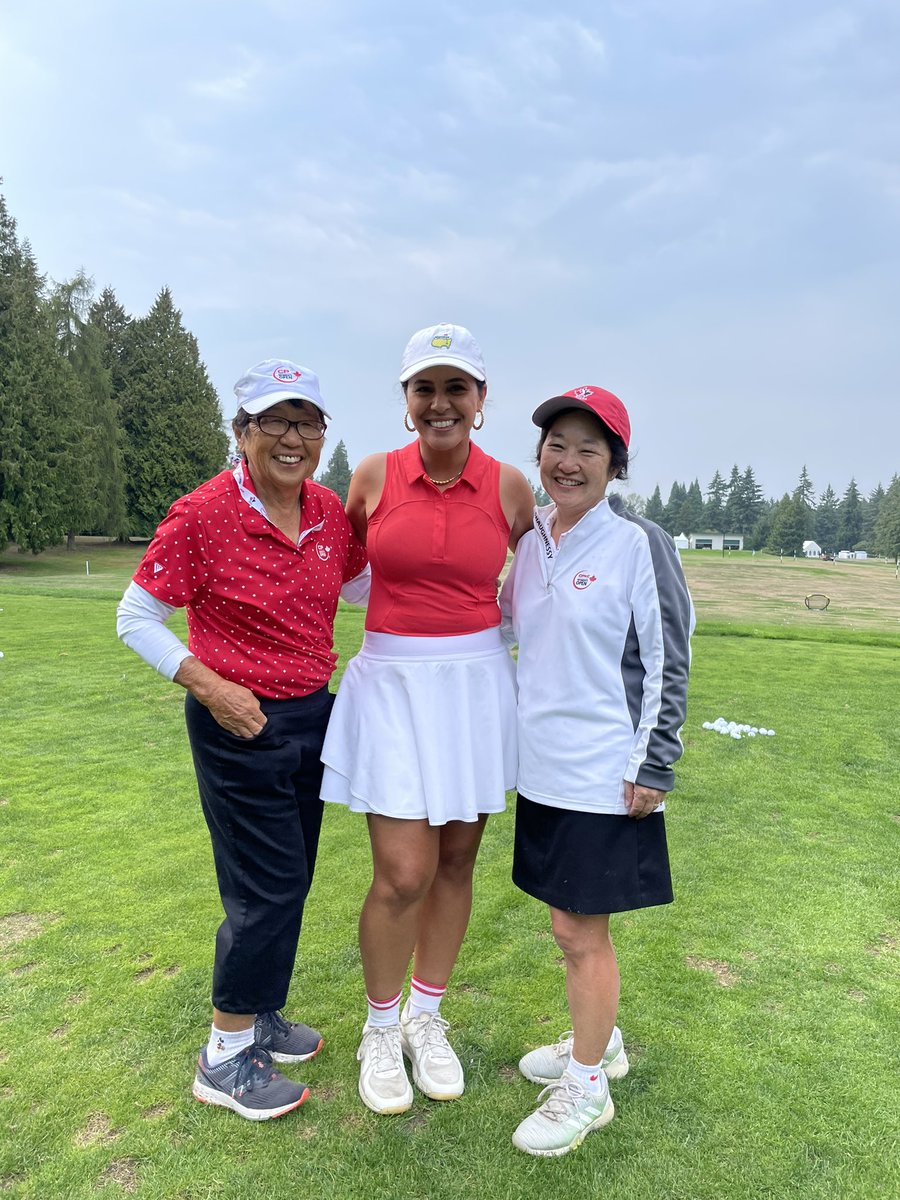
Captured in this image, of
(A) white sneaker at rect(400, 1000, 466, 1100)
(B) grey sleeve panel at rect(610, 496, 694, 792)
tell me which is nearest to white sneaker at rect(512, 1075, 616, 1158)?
(A) white sneaker at rect(400, 1000, 466, 1100)

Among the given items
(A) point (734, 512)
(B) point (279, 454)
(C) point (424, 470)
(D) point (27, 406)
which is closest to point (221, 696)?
Result: (B) point (279, 454)

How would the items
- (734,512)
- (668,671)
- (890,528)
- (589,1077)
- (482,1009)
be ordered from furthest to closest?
(734,512) < (890,528) < (482,1009) < (589,1077) < (668,671)

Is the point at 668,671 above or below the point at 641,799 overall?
above

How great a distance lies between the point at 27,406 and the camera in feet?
104

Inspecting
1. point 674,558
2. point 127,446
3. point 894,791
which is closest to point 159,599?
point 674,558

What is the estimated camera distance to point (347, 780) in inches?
103

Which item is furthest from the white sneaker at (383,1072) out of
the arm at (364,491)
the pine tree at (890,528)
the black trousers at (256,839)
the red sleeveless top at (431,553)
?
the pine tree at (890,528)

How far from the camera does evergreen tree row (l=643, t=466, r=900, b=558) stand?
287 feet

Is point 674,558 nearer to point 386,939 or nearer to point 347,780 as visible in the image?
point 347,780

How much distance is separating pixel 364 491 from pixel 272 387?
52 cm

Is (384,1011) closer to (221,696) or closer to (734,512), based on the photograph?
(221,696)

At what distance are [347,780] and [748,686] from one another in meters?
7.79

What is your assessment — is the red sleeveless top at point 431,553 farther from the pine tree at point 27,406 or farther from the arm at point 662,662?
the pine tree at point 27,406

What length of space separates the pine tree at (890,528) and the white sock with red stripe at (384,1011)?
281ft
